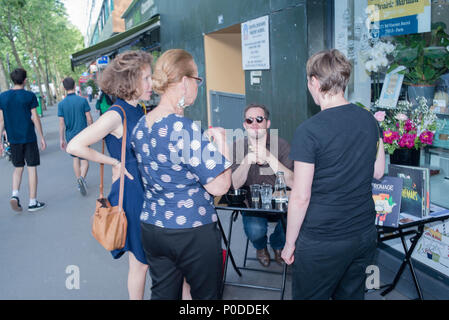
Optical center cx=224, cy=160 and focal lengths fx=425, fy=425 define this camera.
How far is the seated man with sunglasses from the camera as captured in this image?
3.52 metres

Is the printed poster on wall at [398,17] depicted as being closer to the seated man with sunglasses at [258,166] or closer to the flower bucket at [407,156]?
the flower bucket at [407,156]

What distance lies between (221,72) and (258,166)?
6.20 m

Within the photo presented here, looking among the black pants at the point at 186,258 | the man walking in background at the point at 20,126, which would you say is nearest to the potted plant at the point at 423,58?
the black pants at the point at 186,258

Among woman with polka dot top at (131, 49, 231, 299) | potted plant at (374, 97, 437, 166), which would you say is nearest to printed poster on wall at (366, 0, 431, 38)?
potted plant at (374, 97, 437, 166)

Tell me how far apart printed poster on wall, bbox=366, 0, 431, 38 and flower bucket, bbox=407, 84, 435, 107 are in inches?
18.2

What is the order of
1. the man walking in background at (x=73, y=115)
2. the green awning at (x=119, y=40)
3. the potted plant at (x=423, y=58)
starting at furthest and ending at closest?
the green awning at (x=119, y=40)
the man walking in background at (x=73, y=115)
the potted plant at (x=423, y=58)

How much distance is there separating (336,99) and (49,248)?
13.1 ft

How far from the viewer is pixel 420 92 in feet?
11.9

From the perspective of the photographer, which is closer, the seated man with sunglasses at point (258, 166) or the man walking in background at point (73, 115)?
the seated man with sunglasses at point (258, 166)

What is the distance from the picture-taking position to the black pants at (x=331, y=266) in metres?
2.12

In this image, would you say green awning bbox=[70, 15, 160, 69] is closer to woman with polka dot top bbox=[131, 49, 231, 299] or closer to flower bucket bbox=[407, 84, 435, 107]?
flower bucket bbox=[407, 84, 435, 107]

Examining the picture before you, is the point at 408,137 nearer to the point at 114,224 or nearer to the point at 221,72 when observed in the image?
the point at 114,224

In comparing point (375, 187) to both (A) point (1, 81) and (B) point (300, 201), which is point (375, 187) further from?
(A) point (1, 81)

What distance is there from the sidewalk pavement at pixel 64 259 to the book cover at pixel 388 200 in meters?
0.97
